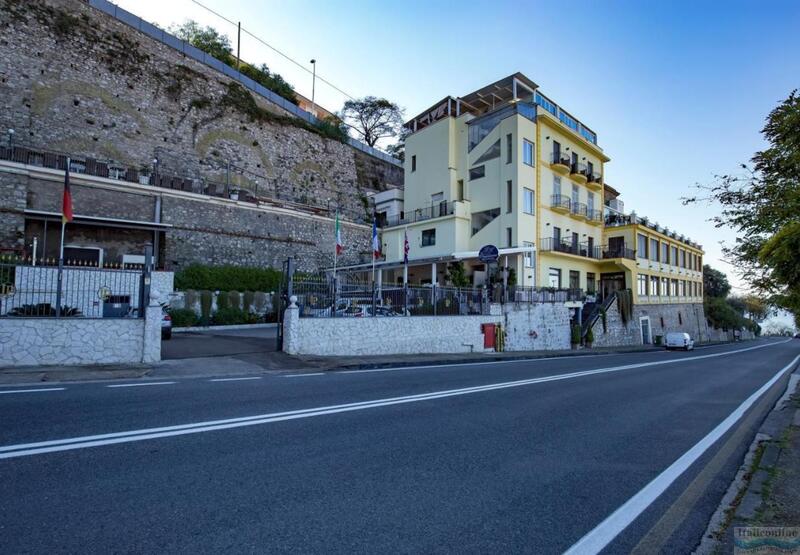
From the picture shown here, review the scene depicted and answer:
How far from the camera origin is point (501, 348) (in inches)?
917

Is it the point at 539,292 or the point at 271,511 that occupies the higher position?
the point at 539,292

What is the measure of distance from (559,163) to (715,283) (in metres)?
53.2

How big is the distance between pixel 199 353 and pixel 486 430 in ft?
35.7

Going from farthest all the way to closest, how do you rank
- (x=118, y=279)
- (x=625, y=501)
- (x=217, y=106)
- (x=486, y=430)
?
1. (x=217, y=106)
2. (x=118, y=279)
3. (x=486, y=430)
4. (x=625, y=501)

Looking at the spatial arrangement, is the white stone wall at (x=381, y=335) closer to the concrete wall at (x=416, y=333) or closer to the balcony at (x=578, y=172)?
the concrete wall at (x=416, y=333)

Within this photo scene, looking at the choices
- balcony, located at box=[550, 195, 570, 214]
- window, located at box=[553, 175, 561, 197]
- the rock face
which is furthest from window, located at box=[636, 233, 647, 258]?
the rock face

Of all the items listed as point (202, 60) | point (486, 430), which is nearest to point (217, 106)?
point (202, 60)

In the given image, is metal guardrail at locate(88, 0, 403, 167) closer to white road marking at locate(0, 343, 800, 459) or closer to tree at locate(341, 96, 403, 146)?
tree at locate(341, 96, 403, 146)

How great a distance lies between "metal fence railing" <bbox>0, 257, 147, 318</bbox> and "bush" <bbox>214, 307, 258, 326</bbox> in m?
12.8

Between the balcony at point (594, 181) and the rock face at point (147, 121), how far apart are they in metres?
23.5

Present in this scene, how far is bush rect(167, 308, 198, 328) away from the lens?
2331 centimetres

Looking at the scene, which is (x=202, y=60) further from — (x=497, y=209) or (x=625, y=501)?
(x=625, y=501)

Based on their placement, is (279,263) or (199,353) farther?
(279,263)

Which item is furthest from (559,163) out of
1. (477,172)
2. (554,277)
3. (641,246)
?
(641,246)
